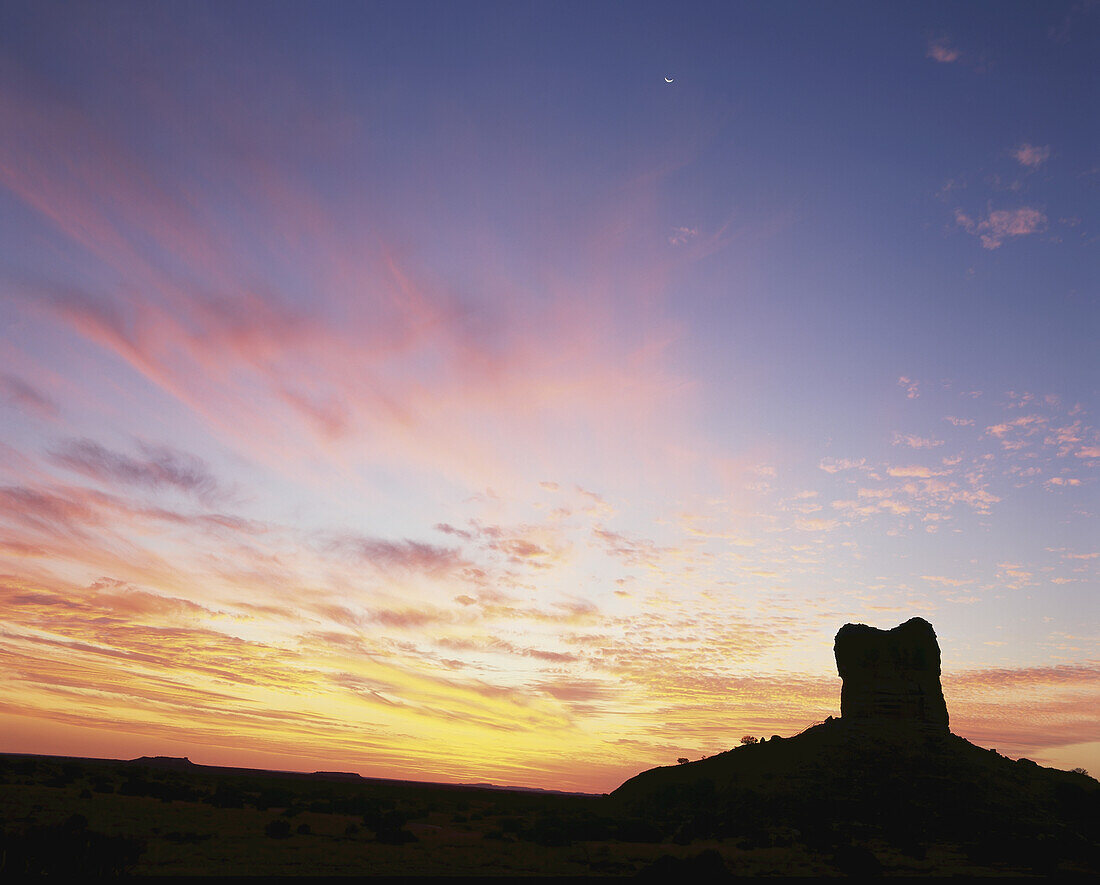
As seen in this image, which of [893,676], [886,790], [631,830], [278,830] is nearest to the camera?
[278,830]

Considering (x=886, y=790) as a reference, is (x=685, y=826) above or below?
below

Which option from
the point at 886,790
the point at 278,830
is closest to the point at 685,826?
the point at 886,790

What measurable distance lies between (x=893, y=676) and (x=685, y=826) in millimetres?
31239

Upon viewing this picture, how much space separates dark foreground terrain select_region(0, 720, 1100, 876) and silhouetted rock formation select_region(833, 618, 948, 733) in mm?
3280

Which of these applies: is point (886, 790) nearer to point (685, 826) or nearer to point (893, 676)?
point (893, 676)

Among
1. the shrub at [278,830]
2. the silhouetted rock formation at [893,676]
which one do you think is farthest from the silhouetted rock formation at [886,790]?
the shrub at [278,830]

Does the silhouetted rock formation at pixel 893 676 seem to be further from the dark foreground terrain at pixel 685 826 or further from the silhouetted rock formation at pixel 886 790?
the dark foreground terrain at pixel 685 826

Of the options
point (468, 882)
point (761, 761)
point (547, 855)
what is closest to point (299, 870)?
point (468, 882)

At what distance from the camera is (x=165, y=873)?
86.2 feet

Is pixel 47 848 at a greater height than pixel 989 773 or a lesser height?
lesser

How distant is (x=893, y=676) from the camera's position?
232ft

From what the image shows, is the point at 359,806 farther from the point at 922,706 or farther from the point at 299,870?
the point at 922,706

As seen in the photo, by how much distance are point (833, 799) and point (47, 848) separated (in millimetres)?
57641

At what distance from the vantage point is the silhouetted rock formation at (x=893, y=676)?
68312 millimetres
